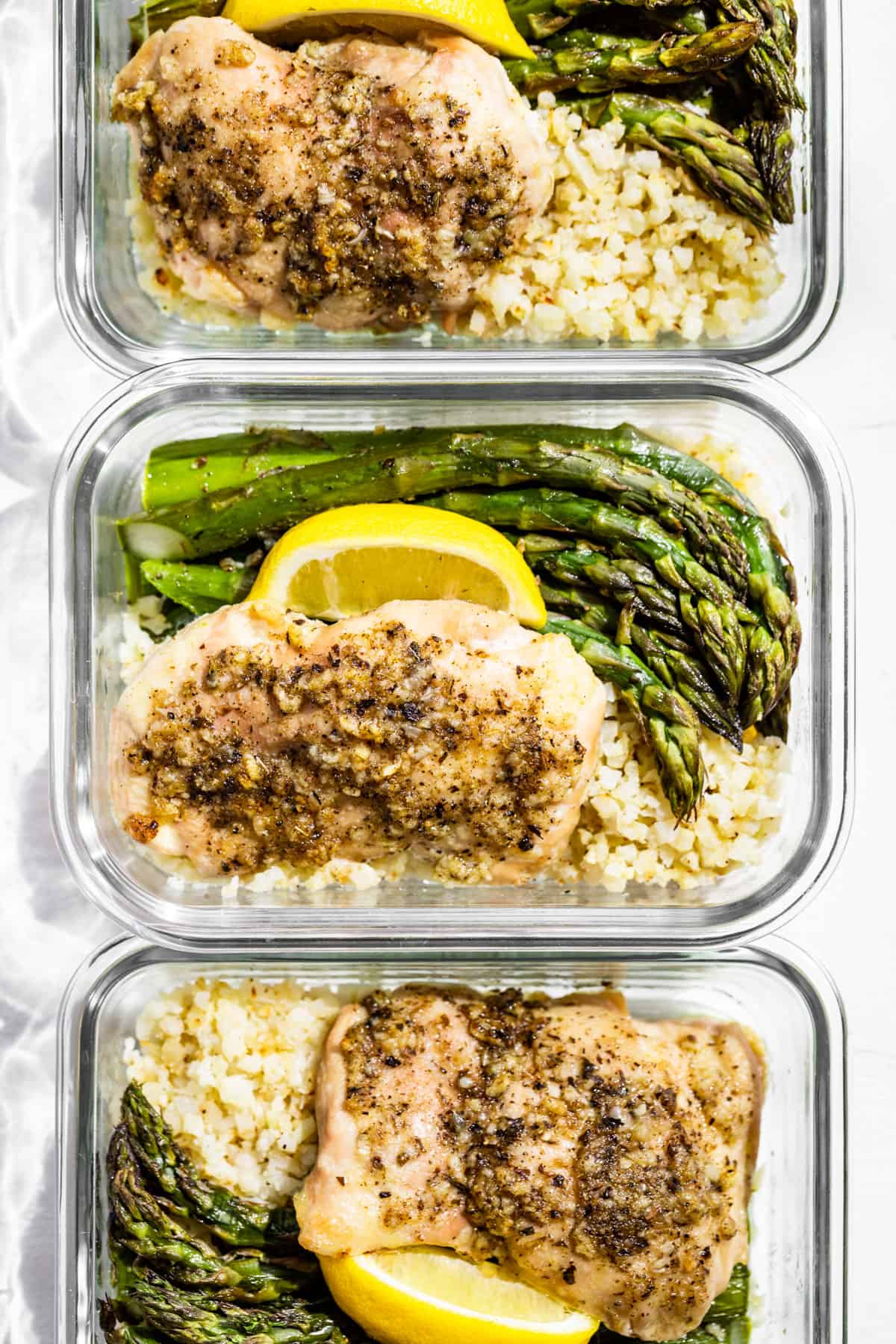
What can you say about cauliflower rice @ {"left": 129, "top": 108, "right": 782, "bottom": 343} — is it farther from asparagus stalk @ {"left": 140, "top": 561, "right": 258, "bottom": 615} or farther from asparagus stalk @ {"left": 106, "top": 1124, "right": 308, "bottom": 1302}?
asparagus stalk @ {"left": 106, "top": 1124, "right": 308, "bottom": 1302}

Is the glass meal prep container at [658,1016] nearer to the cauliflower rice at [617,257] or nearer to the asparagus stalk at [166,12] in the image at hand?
the cauliflower rice at [617,257]

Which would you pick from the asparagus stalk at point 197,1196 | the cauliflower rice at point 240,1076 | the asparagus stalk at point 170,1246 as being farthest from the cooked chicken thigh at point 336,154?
the asparagus stalk at point 170,1246

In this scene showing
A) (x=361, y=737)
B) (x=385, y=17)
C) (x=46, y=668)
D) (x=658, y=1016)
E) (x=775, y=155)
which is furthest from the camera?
(x=46, y=668)

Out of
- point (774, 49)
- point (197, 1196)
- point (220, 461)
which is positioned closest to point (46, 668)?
point (220, 461)

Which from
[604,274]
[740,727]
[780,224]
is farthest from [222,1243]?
[780,224]

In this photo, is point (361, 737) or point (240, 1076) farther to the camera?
point (240, 1076)

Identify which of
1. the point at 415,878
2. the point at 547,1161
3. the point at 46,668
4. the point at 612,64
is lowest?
the point at 547,1161

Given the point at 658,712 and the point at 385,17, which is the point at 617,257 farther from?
the point at 658,712

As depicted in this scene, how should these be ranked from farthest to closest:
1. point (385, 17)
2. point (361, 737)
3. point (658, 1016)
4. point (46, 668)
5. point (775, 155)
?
point (46, 668) → point (658, 1016) → point (775, 155) → point (385, 17) → point (361, 737)
